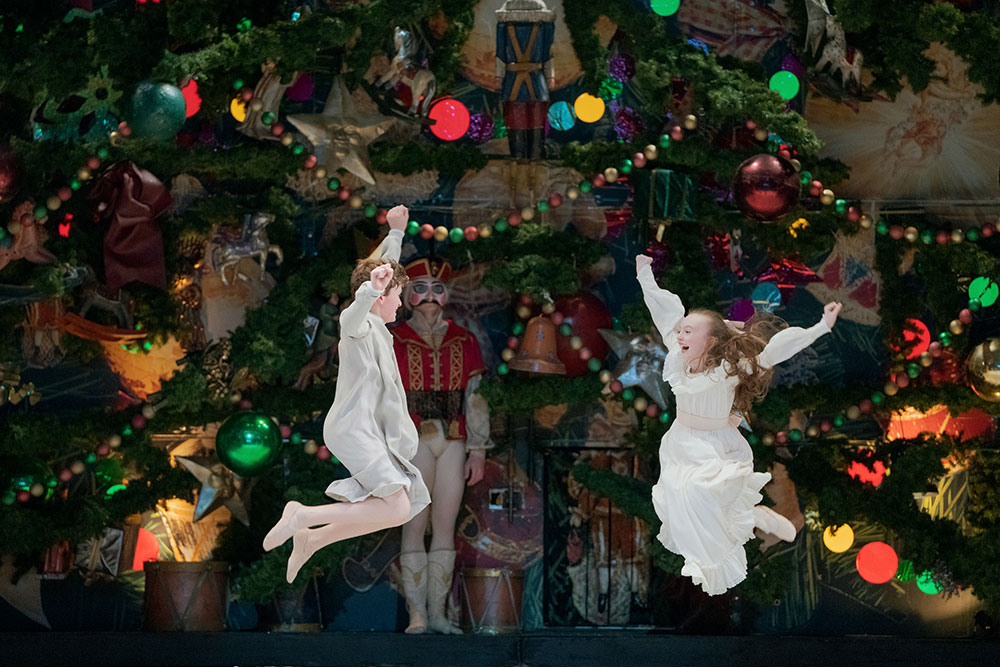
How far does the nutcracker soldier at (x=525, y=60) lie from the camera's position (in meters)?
9.91

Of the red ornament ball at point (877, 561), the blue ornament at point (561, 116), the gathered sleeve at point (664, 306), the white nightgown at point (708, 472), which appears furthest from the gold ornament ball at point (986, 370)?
the blue ornament at point (561, 116)

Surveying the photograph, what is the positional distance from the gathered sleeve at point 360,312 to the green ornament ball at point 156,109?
88.3 inches

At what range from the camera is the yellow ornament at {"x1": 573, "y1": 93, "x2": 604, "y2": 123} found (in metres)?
10.8

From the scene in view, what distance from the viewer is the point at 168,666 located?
33.0 feet

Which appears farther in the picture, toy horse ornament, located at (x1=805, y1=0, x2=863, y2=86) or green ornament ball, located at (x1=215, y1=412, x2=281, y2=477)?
toy horse ornament, located at (x1=805, y1=0, x2=863, y2=86)

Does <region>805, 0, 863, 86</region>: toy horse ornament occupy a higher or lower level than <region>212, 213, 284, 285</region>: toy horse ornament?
higher

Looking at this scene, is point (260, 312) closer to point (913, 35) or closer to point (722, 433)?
point (722, 433)

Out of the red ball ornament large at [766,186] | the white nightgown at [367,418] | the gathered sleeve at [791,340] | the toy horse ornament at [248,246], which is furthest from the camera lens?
the toy horse ornament at [248,246]

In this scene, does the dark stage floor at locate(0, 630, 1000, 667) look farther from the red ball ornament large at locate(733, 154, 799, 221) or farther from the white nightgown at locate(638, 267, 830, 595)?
the red ball ornament large at locate(733, 154, 799, 221)


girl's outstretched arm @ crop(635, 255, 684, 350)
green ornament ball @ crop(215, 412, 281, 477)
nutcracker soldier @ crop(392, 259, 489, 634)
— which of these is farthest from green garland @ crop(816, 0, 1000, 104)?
green ornament ball @ crop(215, 412, 281, 477)

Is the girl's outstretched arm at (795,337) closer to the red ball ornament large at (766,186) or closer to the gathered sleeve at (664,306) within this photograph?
the gathered sleeve at (664,306)

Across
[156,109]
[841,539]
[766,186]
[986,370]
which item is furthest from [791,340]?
[156,109]

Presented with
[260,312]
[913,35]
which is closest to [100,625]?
[260,312]

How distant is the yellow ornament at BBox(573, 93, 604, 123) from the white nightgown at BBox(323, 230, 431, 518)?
2.89 metres
